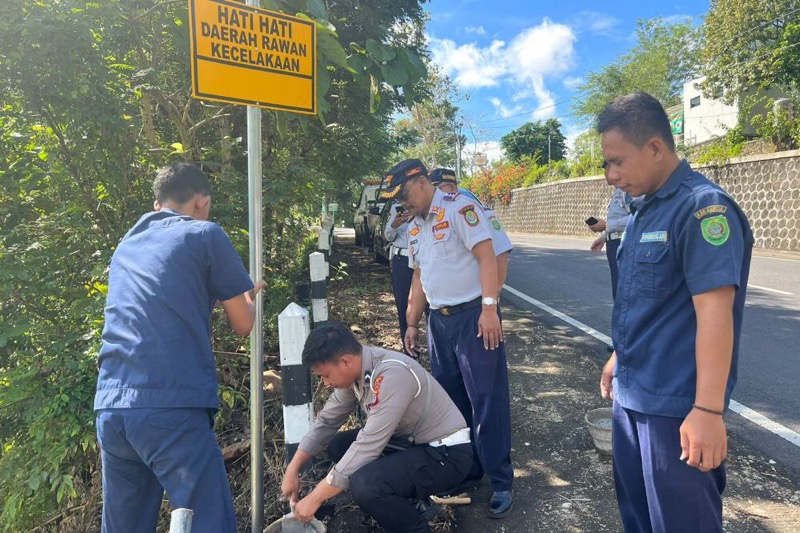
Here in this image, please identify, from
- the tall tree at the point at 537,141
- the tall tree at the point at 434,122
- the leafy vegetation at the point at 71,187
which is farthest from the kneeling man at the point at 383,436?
the tall tree at the point at 537,141

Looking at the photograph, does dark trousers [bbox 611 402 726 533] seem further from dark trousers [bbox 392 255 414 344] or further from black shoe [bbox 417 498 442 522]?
dark trousers [bbox 392 255 414 344]

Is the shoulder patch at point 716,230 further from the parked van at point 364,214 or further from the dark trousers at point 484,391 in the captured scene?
the parked van at point 364,214

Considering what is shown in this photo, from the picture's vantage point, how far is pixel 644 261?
5.46 ft

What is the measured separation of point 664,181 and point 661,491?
982 mm

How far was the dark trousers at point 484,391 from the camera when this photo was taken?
2783mm

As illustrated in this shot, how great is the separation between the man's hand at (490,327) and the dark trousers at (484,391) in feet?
0.20

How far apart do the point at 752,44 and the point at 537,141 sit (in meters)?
34.1

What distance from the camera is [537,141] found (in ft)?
164

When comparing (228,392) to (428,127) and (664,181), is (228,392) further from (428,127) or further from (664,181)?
(428,127)

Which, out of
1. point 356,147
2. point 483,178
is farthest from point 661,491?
point 483,178

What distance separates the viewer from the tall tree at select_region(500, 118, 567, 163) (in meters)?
49.8

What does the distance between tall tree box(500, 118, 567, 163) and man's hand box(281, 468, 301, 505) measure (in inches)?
1946

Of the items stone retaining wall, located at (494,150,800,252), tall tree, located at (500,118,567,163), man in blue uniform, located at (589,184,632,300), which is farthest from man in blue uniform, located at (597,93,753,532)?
tall tree, located at (500,118,567,163)

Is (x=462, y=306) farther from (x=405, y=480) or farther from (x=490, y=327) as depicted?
Result: (x=405, y=480)
